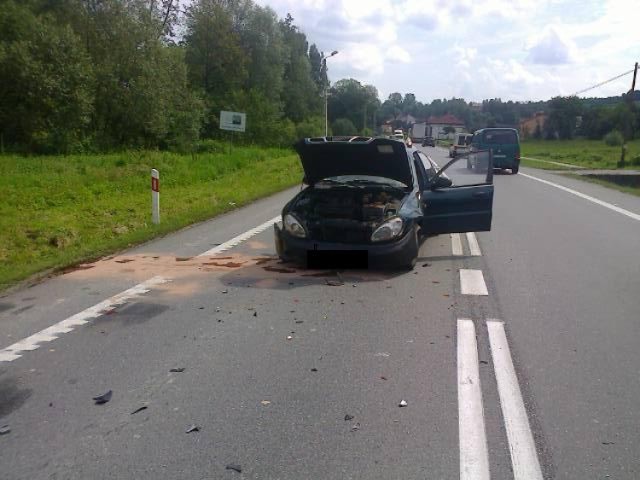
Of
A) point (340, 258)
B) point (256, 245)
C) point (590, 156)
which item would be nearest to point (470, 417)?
point (340, 258)

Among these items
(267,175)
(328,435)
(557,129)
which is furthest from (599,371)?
(557,129)

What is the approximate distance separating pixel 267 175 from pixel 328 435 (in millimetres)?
23743

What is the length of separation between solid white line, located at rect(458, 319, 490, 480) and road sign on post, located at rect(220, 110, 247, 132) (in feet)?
100

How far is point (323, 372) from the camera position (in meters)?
4.51

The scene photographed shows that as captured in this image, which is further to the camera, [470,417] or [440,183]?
[440,183]

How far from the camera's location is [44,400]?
4039 mm

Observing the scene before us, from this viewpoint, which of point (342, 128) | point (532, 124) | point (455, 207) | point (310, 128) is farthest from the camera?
point (532, 124)

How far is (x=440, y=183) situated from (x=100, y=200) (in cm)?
1049

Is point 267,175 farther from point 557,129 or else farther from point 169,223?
point 557,129

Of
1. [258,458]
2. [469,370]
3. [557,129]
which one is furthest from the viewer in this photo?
[557,129]

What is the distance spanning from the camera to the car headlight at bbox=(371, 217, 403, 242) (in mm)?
7605

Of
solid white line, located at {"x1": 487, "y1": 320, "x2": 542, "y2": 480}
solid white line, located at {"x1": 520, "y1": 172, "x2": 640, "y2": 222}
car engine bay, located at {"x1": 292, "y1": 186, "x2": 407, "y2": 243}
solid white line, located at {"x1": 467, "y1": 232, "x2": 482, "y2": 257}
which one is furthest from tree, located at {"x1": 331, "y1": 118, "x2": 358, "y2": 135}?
solid white line, located at {"x1": 487, "y1": 320, "x2": 542, "y2": 480}

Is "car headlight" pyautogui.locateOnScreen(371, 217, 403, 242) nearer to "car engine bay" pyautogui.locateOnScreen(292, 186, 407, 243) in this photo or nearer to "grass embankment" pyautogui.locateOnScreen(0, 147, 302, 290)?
"car engine bay" pyautogui.locateOnScreen(292, 186, 407, 243)

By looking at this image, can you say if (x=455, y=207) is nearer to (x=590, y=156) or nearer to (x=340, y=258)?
(x=340, y=258)
